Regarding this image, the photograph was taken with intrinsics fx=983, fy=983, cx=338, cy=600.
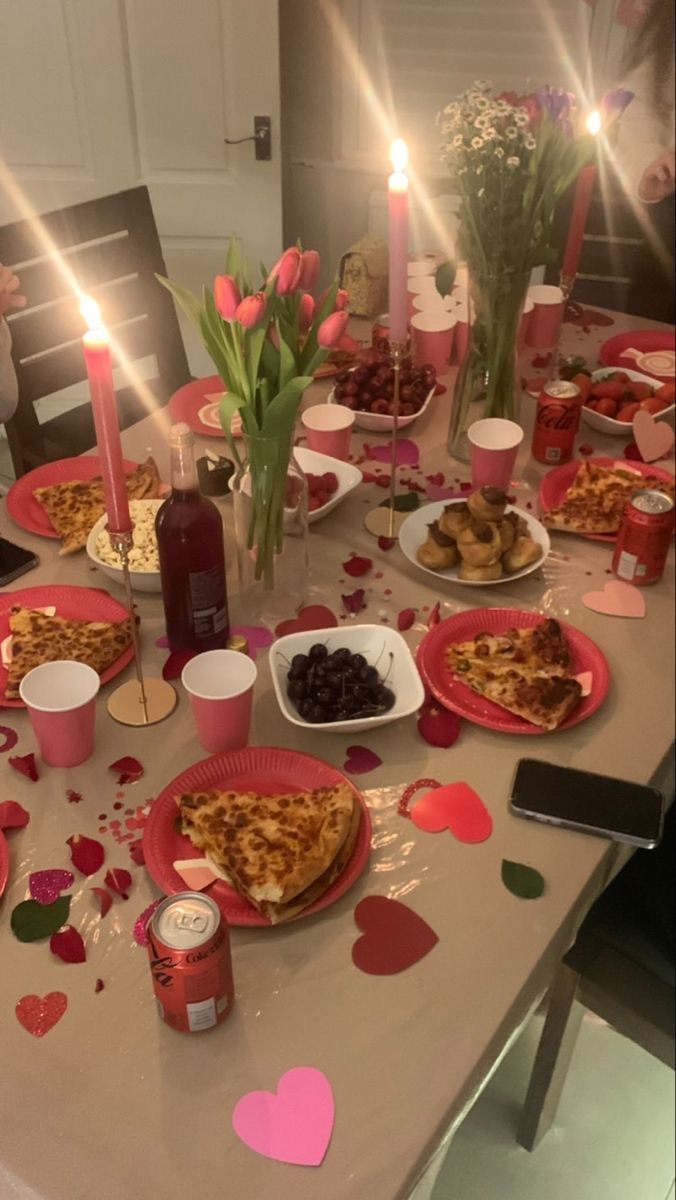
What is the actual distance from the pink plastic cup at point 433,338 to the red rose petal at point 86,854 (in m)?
1.27

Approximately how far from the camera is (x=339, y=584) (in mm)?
1390

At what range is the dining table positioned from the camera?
2.48 feet

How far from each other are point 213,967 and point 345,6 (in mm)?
2997

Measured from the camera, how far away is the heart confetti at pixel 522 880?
958mm

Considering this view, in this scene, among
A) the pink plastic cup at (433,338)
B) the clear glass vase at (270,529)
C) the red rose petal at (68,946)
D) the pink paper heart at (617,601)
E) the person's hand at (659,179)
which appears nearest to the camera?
the red rose petal at (68,946)

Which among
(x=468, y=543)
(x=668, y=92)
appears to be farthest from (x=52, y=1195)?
(x=668, y=92)

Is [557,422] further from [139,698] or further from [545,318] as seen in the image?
[139,698]

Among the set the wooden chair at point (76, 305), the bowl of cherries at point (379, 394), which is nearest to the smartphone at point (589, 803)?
the bowl of cherries at point (379, 394)

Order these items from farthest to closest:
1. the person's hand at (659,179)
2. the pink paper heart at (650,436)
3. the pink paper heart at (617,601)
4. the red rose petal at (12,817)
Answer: the person's hand at (659,179)
the pink paper heart at (650,436)
the pink paper heart at (617,601)
the red rose petal at (12,817)

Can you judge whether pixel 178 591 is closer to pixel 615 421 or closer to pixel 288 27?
pixel 615 421

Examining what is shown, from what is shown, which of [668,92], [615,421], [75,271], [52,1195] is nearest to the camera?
[52,1195]

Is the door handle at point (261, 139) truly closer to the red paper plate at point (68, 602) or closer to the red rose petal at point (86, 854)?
the red paper plate at point (68, 602)

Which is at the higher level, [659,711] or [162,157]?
[162,157]

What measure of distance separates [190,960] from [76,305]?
170 centimetres
